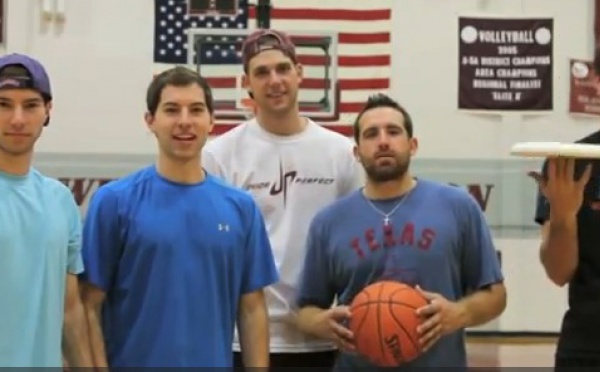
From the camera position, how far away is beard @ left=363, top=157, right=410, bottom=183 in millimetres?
3543

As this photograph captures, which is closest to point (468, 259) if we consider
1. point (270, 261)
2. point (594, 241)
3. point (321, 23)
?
point (594, 241)

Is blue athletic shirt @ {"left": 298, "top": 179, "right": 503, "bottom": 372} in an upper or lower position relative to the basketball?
upper

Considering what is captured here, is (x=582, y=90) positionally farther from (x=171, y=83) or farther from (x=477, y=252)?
(x=171, y=83)

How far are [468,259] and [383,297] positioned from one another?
43 cm

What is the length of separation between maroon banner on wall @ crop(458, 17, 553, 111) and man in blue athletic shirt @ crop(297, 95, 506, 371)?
6088 millimetres

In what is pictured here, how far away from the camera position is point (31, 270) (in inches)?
120

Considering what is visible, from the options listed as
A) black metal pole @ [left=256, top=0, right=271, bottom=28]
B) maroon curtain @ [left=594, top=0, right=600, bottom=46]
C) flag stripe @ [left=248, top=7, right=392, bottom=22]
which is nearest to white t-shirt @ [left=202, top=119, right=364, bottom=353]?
black metal pole @ [left=256, top=0, right=271, bottom=28]

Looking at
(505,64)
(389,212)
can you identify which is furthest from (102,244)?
(505,64)

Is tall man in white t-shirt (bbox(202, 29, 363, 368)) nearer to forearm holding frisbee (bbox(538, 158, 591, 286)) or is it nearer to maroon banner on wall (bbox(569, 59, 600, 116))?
forearm holding frisbee (bbox(538, 158, 591, 286))

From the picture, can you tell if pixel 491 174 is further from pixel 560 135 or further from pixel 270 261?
pixel 270 261

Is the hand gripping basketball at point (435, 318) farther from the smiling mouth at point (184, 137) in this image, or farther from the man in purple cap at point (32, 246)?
the man in purple cap at point (32, 246)

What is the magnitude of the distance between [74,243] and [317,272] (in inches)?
37.4

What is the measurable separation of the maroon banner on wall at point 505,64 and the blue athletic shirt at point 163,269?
21.7 feet

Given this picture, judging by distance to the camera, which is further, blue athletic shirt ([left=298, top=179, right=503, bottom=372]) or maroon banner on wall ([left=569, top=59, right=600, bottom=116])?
maroon banner on wall ([left=569, top=59, right=600, bottom=116])
